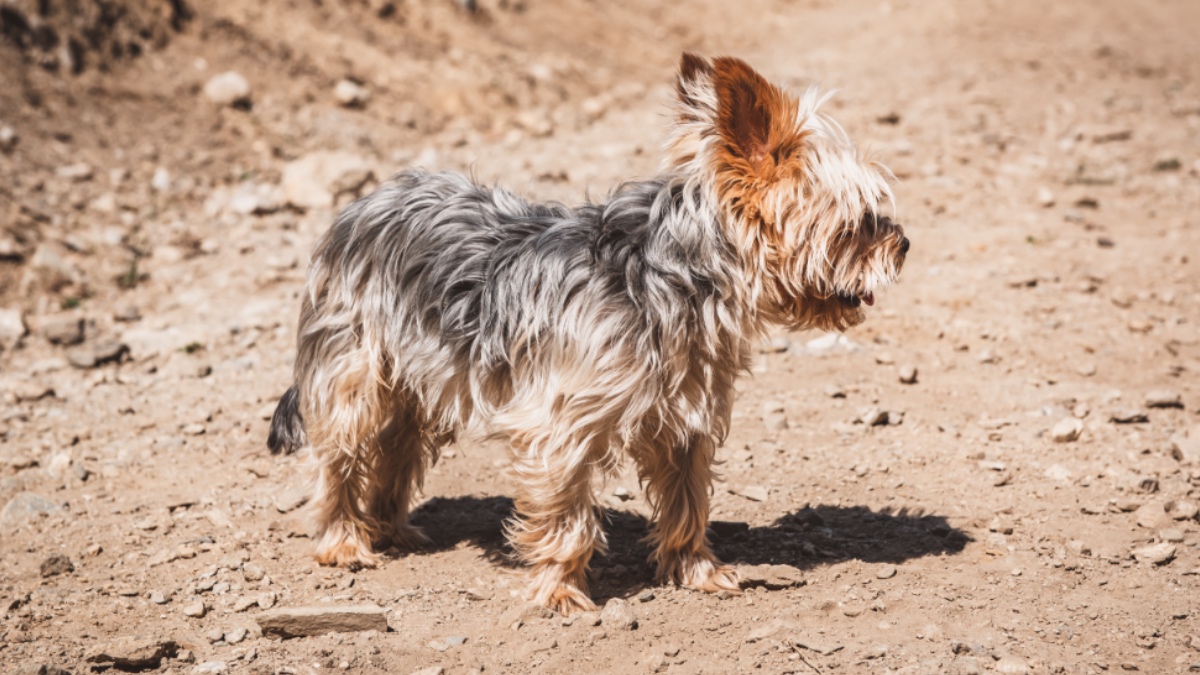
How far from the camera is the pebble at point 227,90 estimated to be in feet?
39.6

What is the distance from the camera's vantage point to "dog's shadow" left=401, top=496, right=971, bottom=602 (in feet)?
18.2

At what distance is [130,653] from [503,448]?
2573 millimetres

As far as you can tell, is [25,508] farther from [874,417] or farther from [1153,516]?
[1153,516]

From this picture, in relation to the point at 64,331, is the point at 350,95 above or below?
above

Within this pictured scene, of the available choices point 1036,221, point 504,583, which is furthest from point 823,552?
point 1036,221

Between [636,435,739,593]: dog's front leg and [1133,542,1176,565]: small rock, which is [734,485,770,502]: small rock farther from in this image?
[1133,542,1176,565]: small rock

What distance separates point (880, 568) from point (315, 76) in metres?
9.85

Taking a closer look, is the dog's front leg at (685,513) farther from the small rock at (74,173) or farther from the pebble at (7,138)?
the pebble at (7,138)

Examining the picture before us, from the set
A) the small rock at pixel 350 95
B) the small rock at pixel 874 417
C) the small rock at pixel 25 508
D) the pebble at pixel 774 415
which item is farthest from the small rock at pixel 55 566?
the small rock at pixel 350 95

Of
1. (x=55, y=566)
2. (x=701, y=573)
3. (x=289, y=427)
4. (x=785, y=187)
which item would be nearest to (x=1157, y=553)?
(x=701, y=573)

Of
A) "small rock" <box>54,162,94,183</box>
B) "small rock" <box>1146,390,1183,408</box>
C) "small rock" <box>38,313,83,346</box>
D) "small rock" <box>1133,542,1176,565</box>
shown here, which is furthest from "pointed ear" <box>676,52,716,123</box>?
"small rock" <box>54,162,94,183</box>

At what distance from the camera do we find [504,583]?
17.8 feet

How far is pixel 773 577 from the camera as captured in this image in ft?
17.2

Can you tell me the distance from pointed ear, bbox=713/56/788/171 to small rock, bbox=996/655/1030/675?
2260 mm
